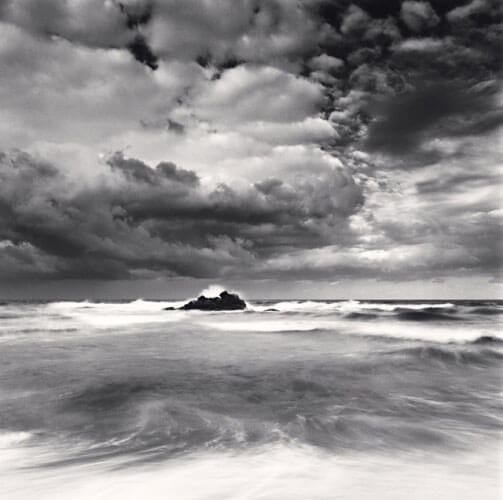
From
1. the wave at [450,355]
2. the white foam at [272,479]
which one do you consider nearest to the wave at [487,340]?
the wave at [450,355]

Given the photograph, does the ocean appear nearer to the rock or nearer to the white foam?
the white foam

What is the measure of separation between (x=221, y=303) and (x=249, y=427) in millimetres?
40016

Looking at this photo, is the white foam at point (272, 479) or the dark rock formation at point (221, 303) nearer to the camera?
the white foam at point (272, 479)

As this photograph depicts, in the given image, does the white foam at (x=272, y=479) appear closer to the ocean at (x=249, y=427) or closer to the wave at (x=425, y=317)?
the ocean at (x=249, y=427)

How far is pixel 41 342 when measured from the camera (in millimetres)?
16109

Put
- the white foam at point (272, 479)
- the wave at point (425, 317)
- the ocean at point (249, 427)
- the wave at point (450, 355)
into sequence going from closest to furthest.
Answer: the white foam at point (272, 479) → the ocean at point (249, 427) → the wave at point (450, 355) → the wave at point (425, 317)

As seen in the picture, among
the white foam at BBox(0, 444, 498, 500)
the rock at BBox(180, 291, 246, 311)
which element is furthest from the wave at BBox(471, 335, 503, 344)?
the rock at BBox(180, 291, 246, 311)

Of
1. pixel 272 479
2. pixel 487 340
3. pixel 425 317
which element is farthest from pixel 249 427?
pixel 425 317

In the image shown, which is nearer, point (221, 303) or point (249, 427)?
point (249, 427)

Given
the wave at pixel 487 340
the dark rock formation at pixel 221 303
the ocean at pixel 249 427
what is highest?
the dark rock formation at pixel 221 303

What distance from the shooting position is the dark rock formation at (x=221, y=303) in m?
45.4

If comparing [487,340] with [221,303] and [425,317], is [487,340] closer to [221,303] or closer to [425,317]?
[425,317]

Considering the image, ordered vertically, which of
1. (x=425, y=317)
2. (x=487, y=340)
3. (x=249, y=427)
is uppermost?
(x=425, y=317)

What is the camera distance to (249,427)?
6.07 metres
